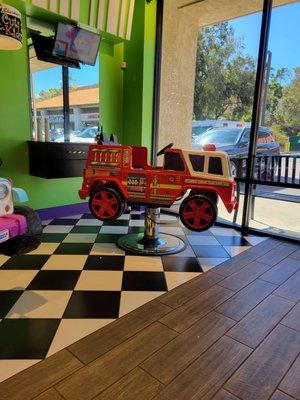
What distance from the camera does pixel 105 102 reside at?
13.4ft

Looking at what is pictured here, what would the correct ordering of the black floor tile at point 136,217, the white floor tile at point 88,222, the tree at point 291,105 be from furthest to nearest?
the black floor tile at point 136,217 → the white floor tile at point 88,222 → the tree at point 291,105

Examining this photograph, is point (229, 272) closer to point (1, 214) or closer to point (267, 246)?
point (267, 246)

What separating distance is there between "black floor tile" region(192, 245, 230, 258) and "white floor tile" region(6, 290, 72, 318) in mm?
1295

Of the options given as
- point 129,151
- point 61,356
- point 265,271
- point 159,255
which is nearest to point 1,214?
point 61,356

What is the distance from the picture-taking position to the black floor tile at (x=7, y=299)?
177 cm

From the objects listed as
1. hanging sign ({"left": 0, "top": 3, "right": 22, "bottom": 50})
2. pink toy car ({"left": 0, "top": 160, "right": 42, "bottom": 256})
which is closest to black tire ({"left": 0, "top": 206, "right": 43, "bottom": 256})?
pink toy car ({"left": 0, "top": 160, "right": 42, "bottom": 256})

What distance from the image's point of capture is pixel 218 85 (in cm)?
374

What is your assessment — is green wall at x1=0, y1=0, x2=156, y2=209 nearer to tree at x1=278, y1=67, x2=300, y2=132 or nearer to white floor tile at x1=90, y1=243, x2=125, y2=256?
white floor tile at x1=90, y1=243, x2=125, y2=256

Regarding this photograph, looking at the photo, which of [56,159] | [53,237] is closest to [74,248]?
[53,237]

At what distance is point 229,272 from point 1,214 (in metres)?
1.71

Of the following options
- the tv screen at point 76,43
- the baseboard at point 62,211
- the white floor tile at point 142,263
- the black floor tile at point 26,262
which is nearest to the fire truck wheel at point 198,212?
the white floor tile at point 142,263

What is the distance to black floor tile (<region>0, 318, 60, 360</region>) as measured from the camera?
1416 millimetres

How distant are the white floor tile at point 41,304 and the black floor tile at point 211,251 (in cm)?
129

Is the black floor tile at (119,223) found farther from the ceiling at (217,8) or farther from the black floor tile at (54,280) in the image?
the ceiling at (217,8)
